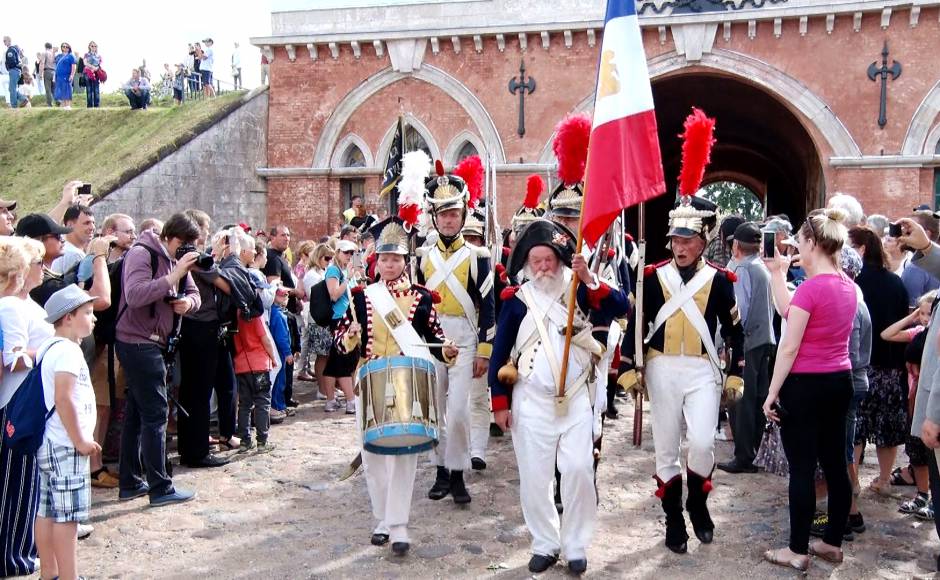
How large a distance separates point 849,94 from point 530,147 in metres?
6.83

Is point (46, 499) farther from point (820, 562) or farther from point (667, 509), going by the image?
point (820, 562)

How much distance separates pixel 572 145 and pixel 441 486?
2.86 metres

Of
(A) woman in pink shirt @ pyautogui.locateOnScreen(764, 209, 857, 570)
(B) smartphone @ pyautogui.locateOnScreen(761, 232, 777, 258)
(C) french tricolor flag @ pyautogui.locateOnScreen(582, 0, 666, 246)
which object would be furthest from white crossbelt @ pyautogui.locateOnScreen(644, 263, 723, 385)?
(C) french tricolor flag @ pyautogui.locateOnScreen(582, 0, 666, 246)

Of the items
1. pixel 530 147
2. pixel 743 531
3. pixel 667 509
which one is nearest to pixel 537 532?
pixel 667 509

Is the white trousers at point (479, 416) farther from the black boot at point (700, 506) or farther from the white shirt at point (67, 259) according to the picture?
the white shirt at point (67, 259)

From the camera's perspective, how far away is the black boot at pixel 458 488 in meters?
6.51

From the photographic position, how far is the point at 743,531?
5984mm

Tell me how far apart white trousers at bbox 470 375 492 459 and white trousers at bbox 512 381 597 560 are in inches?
74.2

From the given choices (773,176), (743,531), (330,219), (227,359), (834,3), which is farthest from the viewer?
(773,176)

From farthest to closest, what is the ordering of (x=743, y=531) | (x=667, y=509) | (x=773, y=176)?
(x=773, y=176)
(x=743, y=531)
(x=667, y=509)

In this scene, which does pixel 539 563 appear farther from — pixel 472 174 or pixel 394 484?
pixel 472 174

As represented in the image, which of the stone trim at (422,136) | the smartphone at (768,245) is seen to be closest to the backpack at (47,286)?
the smartphone at (768,245)

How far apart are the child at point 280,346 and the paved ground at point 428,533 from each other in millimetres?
1812

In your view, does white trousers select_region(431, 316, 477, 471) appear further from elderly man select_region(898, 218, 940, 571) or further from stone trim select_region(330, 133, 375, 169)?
stone trim select_region(330, 133, 375, 169)
